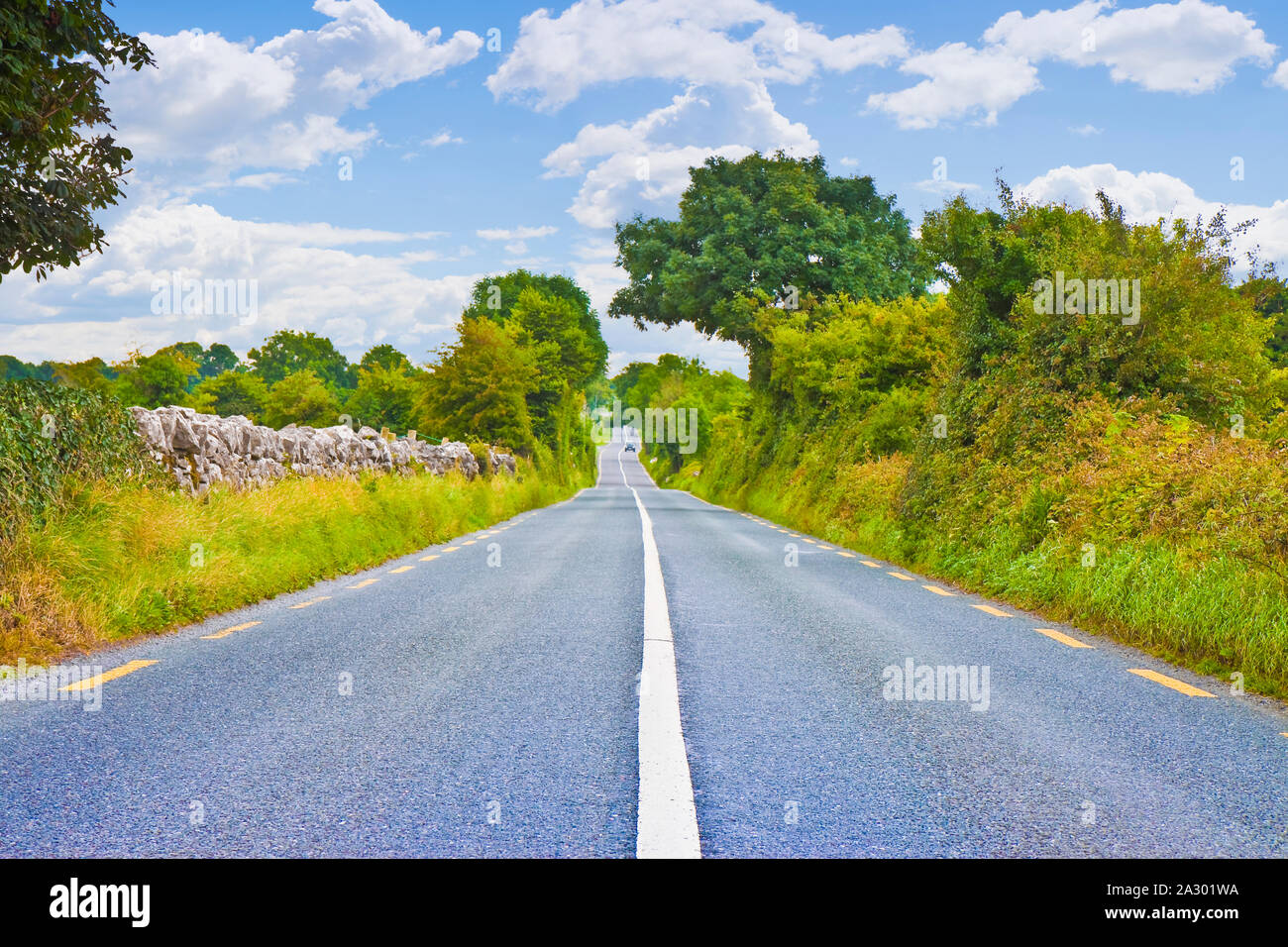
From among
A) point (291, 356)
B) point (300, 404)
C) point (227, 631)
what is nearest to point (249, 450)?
point (227, 631)

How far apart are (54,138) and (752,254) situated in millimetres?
28961

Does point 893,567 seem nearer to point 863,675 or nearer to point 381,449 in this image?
point 863,675

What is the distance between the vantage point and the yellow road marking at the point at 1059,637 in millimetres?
6898

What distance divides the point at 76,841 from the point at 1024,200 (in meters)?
14.8

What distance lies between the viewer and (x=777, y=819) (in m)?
3.17

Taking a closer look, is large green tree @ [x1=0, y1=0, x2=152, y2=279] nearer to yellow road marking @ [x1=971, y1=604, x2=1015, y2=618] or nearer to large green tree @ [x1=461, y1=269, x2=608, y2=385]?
yellow road marking @ [x1=971, y1=604, x2=1015, y2=618]

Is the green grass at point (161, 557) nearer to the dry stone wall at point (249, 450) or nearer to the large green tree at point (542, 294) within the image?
the dry stone wall at point (249, 450)

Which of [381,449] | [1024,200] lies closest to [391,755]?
[1024,200]

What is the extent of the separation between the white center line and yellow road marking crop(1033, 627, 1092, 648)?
2.93 meters

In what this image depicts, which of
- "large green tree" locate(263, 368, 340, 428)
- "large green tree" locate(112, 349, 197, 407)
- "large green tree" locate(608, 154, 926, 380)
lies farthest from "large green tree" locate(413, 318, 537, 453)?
"large green tree" locate(112, 349, 197, 407)

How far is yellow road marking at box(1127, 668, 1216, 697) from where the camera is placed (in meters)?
5.37

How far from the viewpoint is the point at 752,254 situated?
34.0 metres

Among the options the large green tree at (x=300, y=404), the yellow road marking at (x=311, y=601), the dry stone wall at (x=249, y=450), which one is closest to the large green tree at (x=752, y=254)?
the dry stone wall at (x=249, y=450)

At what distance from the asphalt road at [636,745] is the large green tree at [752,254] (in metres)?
26.3
